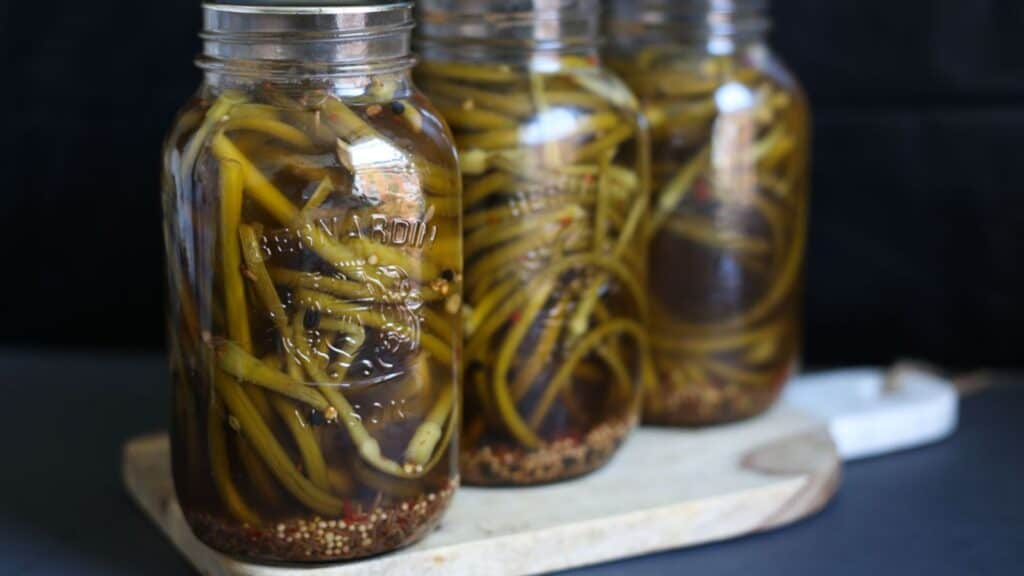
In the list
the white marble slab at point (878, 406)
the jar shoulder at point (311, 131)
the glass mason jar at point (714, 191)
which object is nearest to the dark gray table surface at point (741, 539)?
the white marble slab at point (878, 406)

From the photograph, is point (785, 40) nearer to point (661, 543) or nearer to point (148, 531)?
point (661, 543)

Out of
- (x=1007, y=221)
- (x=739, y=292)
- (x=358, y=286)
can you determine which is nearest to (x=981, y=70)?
(x=1007, y=221)

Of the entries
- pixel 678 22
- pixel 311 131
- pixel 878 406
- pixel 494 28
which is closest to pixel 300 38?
pixel 311 131

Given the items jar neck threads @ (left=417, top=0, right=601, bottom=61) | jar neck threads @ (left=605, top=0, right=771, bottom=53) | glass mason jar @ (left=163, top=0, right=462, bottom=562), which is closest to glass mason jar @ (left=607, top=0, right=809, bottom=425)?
jar neck threads @ (left=605, top=0, right=771, bottom=53)

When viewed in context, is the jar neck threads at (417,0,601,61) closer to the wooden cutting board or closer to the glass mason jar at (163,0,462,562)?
the glass mason jar at (163,0,462,562)

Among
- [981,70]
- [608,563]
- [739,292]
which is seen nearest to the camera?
[608,563]
